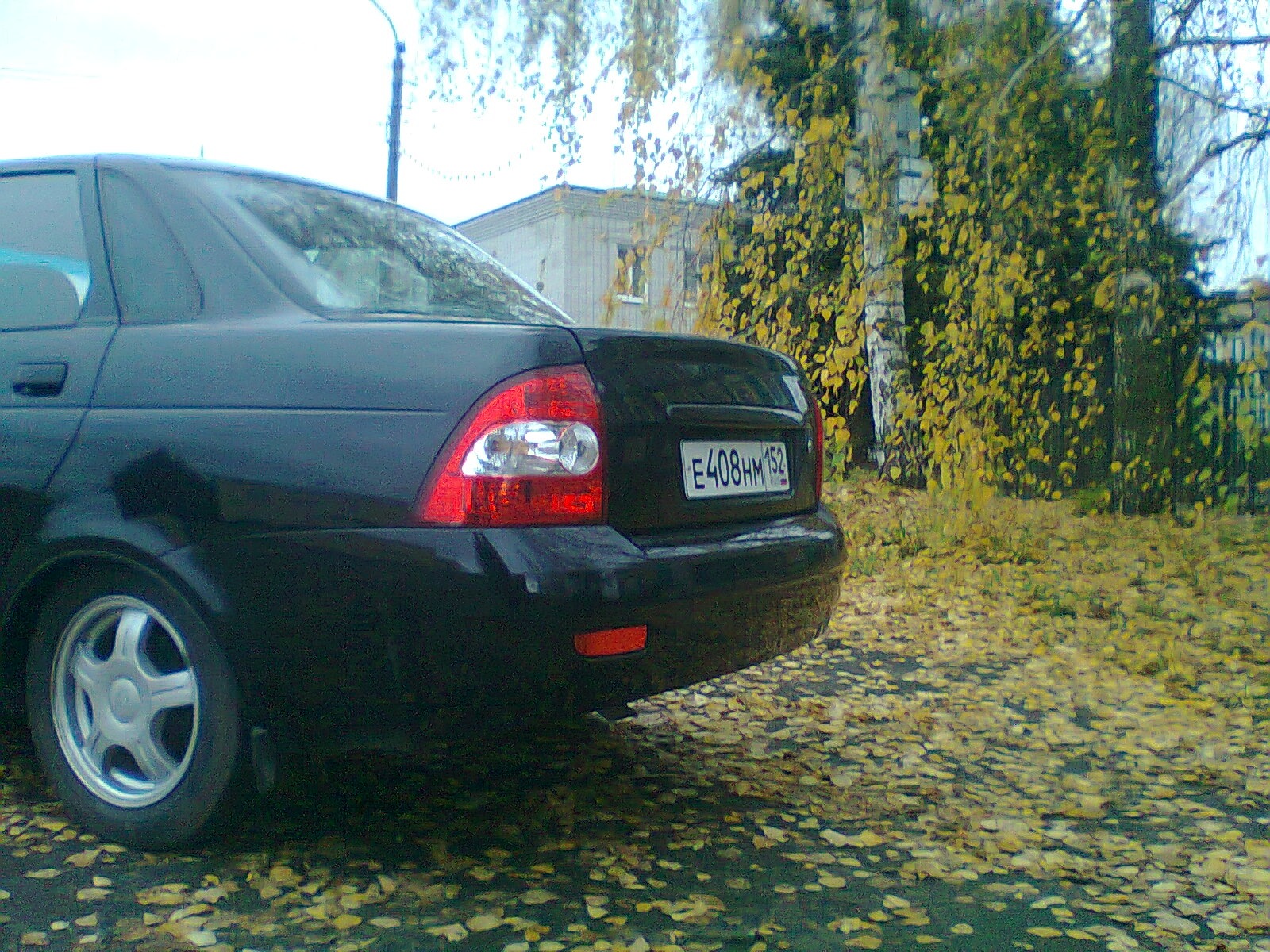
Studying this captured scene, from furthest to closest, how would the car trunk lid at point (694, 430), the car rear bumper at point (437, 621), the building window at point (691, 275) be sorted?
the building window at point (691, 275) < the car trunk lid at point (694, 430) < the car rear bumper at point (437, 621)

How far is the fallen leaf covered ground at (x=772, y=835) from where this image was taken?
2.76 metres

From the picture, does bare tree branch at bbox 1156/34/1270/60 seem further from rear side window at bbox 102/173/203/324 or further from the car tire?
the car tire

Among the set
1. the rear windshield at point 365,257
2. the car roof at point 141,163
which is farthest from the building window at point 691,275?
the car roof at point 141,163

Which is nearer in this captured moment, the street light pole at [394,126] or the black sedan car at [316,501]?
the black sedan car at [316,501]

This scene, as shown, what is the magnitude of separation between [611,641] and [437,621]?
1.24ft

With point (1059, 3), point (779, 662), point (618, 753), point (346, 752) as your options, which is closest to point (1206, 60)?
point (1059, 3)

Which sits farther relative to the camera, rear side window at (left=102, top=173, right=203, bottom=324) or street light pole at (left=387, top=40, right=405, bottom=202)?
street light pole at (left=387, top=40, right=405, bottom=202)

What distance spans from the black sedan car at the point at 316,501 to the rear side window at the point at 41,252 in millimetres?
10

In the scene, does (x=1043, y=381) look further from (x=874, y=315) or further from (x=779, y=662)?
(x=779, y=662)

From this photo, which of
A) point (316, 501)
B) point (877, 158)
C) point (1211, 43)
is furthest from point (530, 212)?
point (316, 501)

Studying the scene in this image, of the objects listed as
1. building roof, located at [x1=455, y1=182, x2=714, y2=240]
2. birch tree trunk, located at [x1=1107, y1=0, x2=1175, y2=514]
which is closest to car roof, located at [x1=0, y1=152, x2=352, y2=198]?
birch tree trunk, located at [x1=1107, y1=0, x2=1175, y2=514]

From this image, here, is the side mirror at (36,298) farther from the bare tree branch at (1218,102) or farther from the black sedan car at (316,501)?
the bare tree branch at (1218,102)

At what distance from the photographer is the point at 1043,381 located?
9367 mm

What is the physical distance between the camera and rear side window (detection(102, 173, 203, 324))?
3150mm
